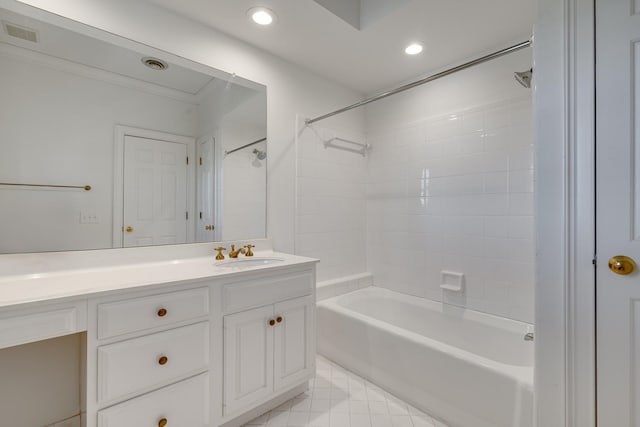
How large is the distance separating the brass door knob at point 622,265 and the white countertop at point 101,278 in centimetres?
134

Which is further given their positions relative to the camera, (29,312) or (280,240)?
(280,240)

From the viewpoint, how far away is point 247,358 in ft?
4.88

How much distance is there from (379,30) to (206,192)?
155 centimetres

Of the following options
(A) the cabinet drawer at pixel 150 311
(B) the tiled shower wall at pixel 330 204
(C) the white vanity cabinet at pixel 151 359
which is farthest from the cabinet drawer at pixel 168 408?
(B) the tiled shower wall at pixel 330 204

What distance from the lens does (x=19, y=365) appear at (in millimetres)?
Result: 1315

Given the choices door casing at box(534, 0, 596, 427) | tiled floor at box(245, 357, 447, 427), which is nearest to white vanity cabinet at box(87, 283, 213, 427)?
tiled floor at box(245, 357, 447, 427)

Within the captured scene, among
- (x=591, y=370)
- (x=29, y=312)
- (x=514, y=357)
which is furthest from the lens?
(x=514, y=357)

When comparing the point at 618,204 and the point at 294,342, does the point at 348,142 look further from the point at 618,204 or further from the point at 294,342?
the point at 618,204

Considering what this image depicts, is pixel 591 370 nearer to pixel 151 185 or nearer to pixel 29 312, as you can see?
pixel 29 312

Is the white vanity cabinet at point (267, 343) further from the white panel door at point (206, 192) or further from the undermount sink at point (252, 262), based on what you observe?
the white panel door at point (206, 192)

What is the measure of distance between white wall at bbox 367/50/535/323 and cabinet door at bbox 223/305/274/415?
152 centimetres

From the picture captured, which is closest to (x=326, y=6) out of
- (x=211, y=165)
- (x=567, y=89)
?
(x=211, y=165)

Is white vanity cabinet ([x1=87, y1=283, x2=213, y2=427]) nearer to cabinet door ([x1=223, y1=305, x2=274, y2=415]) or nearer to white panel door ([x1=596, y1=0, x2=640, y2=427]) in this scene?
cabinet door ([x1=223, y1=305, x2=274, y2=415])

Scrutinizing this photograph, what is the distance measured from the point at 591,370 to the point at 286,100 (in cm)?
232
